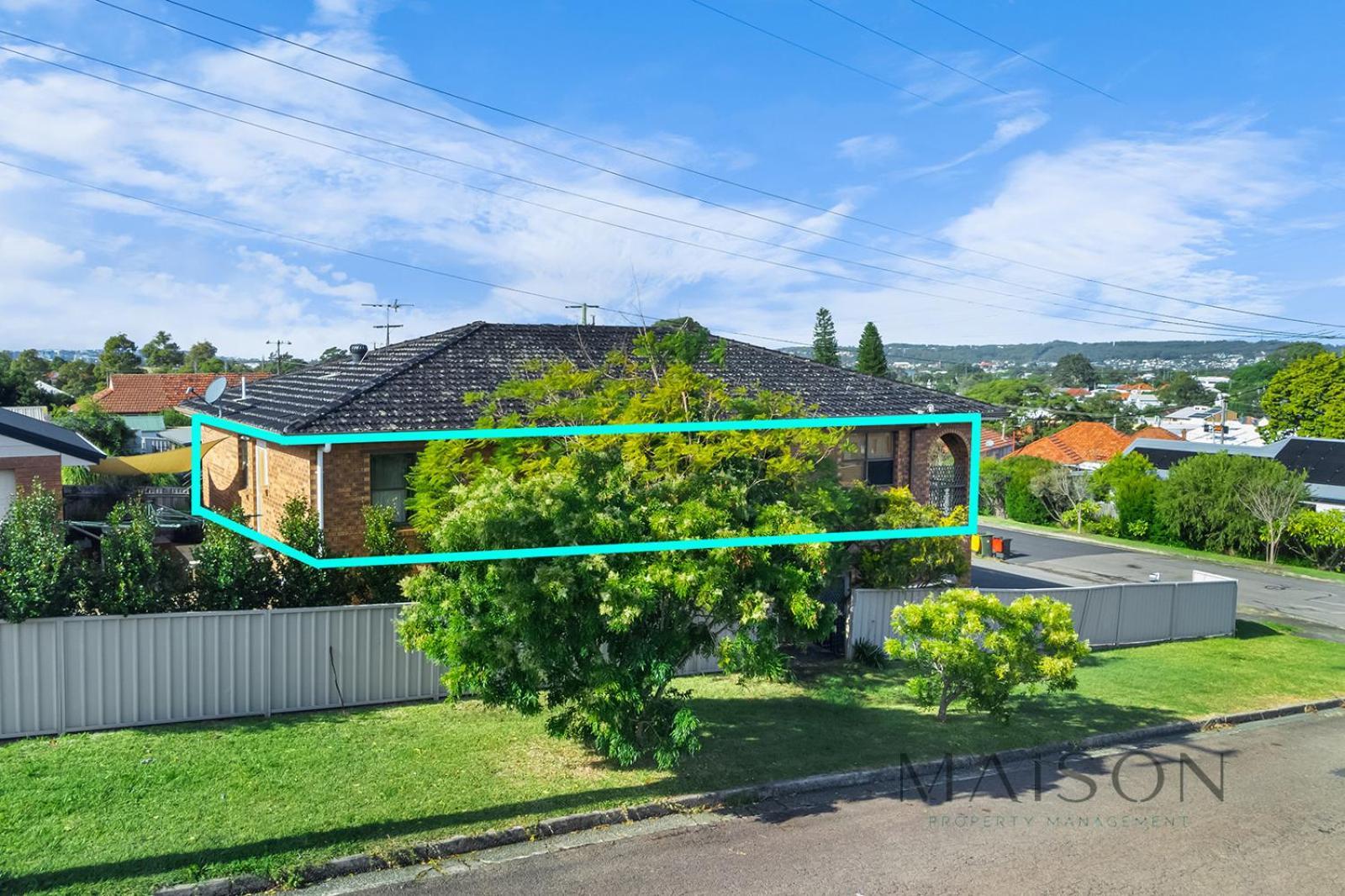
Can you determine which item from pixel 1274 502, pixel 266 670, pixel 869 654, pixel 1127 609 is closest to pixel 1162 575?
pixel 1274 502

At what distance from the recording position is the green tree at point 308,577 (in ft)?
41.9

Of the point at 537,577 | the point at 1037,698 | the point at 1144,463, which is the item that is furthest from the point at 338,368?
the point at 1144,463

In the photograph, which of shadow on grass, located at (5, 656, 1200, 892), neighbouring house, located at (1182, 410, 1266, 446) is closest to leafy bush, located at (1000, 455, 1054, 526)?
neighbouring house, located at (1182, 410, 1266, 446)

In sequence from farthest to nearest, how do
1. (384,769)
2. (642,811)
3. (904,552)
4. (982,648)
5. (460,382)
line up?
Answer: (904,552) → (460,382) → (982,648) → (384,769) → (642,811)

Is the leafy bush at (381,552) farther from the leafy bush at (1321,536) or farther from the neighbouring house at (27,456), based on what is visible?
the leafy bush at (1321,536)

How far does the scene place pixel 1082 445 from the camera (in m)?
69.6

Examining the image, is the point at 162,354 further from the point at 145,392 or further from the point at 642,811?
the point at 642,811

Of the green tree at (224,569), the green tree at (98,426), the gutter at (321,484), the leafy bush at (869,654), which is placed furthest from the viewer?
the green tree at (98,426)

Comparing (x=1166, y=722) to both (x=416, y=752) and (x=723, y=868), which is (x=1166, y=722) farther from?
(x=416, y=752)

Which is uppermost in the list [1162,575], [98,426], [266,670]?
[98,426]

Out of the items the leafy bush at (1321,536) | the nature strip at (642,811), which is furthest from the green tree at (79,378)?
the nature strip at (642,811)

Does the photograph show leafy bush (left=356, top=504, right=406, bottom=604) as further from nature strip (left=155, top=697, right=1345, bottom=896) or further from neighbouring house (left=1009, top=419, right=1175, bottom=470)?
neighbouring house (left=1009, top=419, right=1175, bottom=470)

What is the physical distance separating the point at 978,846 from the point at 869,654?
24.6 feet

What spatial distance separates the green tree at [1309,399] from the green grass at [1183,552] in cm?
2881
